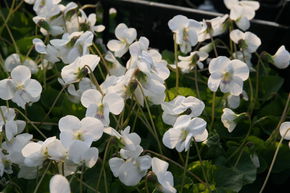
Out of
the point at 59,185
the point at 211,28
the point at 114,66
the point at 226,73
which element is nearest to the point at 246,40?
the point at 211,28

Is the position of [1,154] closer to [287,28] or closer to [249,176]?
[249,176]

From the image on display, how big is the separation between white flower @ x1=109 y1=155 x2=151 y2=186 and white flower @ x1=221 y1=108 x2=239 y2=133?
0.24m

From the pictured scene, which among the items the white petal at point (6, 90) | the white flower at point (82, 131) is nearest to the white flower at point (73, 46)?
the white petal at point (6, 90)

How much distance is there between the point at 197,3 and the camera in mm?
2920

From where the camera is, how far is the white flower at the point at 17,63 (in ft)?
4.20

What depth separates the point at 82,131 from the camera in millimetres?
836

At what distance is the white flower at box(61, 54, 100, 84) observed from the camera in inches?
38.2

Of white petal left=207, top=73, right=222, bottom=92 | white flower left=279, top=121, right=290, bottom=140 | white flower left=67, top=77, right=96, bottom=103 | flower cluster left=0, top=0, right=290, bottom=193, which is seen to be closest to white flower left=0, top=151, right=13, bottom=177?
flower cluster left=0, top=0, right=290, bottom=193

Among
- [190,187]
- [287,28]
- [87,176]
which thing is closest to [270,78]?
[287,28]

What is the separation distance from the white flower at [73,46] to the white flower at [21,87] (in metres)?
0.09

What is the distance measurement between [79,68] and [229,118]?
321 millimetres

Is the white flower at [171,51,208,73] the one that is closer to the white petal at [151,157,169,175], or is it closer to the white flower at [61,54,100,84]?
the white flower at [61,54,100,84]

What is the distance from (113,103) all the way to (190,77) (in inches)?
16.2

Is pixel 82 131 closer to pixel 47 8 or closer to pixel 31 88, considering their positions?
pixel 31 88
